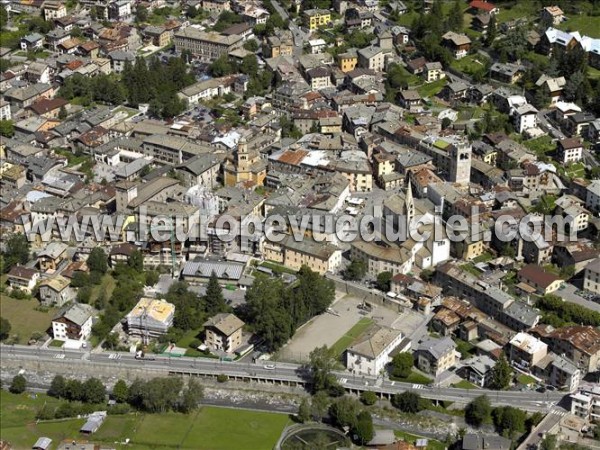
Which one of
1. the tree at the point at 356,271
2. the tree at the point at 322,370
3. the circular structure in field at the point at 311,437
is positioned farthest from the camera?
the tree at the point at 356,271

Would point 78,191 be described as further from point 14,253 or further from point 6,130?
point 6,130

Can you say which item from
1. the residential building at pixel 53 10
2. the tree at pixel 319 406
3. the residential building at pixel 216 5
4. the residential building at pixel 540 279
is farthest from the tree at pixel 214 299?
the residential building at pixel 53 10

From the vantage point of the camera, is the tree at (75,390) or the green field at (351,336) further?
the green field at (351,336)

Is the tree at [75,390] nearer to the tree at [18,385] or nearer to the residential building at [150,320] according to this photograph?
the tree at [18,385]

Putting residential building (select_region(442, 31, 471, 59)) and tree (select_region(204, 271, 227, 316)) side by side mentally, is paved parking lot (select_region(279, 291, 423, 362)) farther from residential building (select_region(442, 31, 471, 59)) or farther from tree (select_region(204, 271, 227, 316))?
residential building (select_region(442, 31, 471, 59))

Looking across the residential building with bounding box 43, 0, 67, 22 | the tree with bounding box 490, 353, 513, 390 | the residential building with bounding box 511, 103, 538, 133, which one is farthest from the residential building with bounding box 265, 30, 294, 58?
the tree with bounding box 490, 353, 513, 390

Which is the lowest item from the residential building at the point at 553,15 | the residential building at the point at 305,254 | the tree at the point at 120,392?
the tree at the point at 120,392

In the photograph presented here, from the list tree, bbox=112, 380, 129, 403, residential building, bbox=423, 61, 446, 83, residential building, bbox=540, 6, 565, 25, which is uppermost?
residential building, bbox=540, 6, 565, 25

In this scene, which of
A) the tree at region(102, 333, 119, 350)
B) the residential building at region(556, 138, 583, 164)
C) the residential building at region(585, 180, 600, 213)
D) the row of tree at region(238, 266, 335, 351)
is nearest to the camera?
the row of tree at region(238, 266, 335, 351)
